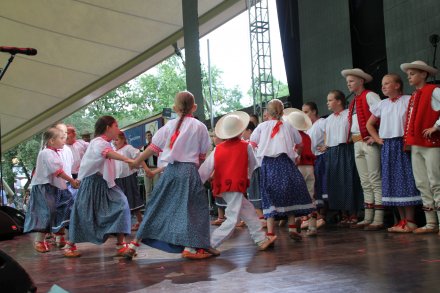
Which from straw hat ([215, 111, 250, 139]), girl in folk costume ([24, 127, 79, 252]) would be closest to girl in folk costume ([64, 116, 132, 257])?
girl in folk costume ([24, 127, 79, 252])

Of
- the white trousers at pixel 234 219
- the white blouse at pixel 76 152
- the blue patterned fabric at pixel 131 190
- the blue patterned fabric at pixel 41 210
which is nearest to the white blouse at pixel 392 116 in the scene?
the white trousers at pixel 234 219

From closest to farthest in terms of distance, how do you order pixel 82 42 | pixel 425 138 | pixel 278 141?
pixel 425 138
pixel 278 141
pixel 82 42

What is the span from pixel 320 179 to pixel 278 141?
166 cm

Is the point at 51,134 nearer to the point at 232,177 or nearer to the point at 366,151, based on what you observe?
the point at 232,177

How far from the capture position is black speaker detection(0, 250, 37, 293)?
1.79m

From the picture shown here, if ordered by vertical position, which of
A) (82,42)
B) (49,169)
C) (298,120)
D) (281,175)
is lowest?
(281,175)

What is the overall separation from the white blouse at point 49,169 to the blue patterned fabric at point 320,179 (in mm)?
2803

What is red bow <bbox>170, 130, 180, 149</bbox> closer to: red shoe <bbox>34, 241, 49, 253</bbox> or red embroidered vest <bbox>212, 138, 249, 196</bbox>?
red embroidered vest <bbox>212, 138, 249, 196</bbox>

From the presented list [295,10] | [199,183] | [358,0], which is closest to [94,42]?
[295,10]

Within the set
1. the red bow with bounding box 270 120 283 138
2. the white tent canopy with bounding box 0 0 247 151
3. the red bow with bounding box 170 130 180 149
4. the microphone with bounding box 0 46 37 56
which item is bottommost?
the red bow with bounding box 170 130 180 149

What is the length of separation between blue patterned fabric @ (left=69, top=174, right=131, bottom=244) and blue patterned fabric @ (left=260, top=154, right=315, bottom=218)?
1244 millimetres

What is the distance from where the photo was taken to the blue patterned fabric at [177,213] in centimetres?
382

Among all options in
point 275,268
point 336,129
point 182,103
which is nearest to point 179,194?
point 182,103

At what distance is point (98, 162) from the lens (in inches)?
172
